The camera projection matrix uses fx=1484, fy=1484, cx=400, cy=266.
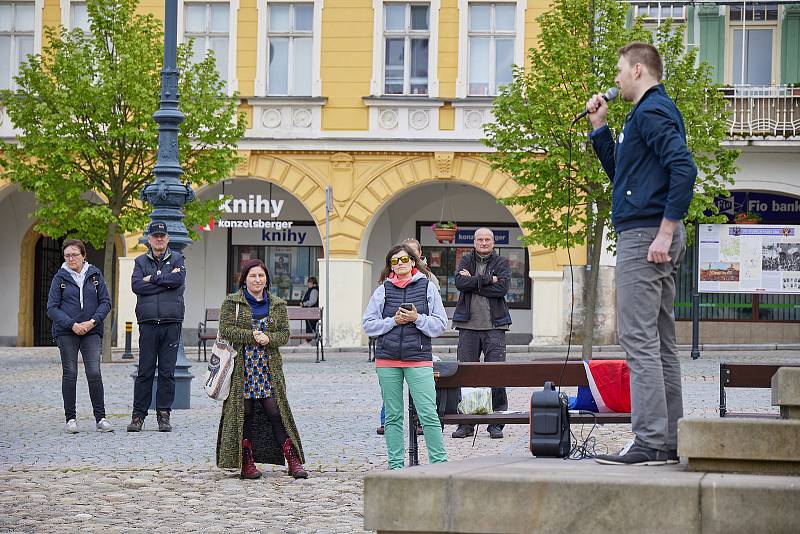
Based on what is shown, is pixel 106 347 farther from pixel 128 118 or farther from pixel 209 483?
pixel 209 483

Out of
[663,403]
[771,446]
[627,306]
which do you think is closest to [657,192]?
[627,306]

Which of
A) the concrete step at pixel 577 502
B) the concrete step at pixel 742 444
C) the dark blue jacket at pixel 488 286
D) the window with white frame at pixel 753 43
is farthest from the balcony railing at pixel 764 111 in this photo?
the concrete step at pixel 577 502

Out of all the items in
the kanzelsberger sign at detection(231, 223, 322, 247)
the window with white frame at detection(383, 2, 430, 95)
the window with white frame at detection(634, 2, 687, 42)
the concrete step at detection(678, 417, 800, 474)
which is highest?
the window with white frame at detection(634, 2, 687, 42)

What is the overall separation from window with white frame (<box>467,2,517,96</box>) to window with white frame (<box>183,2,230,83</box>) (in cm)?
557

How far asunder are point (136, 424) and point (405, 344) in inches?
202

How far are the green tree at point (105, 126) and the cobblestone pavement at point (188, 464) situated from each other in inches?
253

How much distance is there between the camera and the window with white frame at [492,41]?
3316 centimetres

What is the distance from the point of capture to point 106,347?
27.9 metres

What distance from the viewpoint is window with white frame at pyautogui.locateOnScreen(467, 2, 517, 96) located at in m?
33.2

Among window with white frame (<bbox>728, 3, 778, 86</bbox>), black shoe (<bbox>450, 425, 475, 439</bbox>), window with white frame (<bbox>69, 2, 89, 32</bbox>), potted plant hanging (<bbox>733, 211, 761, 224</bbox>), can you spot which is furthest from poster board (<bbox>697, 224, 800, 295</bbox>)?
black shoe (<bbox>450, 425, 475, 439</bbox>)

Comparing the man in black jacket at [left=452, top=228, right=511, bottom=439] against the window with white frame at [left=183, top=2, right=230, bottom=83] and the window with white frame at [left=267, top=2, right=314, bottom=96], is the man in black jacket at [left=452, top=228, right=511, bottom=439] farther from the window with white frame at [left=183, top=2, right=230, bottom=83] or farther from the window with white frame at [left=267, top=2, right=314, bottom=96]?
the window with white frame at [left=183, top=2, right=230, bottom=83]

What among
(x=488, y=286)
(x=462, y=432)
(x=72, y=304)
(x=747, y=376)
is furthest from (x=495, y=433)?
(x=72, y=304)

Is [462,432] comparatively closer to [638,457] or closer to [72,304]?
[72,304]

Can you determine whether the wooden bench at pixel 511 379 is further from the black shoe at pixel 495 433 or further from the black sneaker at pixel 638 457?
the black shoe at pixel 495 433
